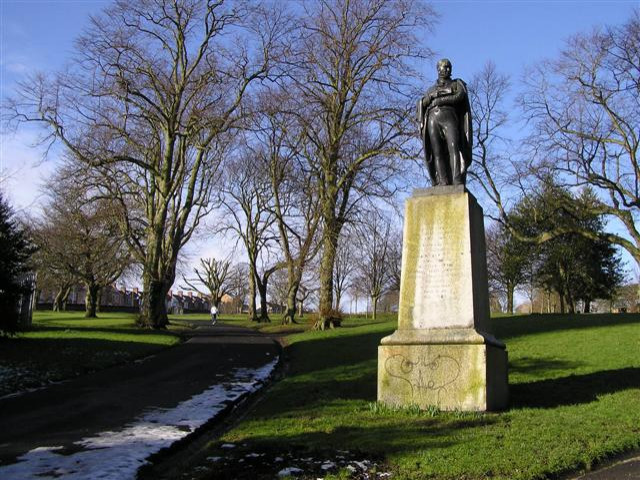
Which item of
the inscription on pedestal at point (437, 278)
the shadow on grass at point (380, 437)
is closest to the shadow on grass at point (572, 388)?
the inscription on pedestal at point (437, 278)

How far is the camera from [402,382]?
830cm

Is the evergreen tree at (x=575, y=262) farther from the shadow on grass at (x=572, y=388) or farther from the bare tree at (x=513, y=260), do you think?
the shadow on grass at (x=572, y=388)

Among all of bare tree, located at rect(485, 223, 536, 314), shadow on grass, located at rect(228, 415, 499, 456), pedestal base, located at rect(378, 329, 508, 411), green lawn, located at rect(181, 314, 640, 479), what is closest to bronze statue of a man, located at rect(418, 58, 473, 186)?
pedestal base, located at rect(378, 329, 508, 411)

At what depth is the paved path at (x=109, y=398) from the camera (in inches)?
288

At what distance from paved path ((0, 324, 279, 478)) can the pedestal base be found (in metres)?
2.82

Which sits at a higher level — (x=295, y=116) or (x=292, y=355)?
(x=295, y=116)

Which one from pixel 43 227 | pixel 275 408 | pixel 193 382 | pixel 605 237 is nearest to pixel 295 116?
pixel 605 237

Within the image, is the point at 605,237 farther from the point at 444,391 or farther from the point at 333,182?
the point at 444,391

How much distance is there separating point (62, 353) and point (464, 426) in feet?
42.5

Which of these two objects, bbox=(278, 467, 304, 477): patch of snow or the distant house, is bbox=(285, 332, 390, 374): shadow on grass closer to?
bbox=(278, 467, 304, 477): patch of snow

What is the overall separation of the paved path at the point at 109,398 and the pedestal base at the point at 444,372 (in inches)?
111

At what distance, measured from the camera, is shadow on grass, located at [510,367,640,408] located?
8734 mm

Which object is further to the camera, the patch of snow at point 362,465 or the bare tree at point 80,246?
the bare tree at point 80,246

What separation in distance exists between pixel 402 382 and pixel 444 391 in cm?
62
